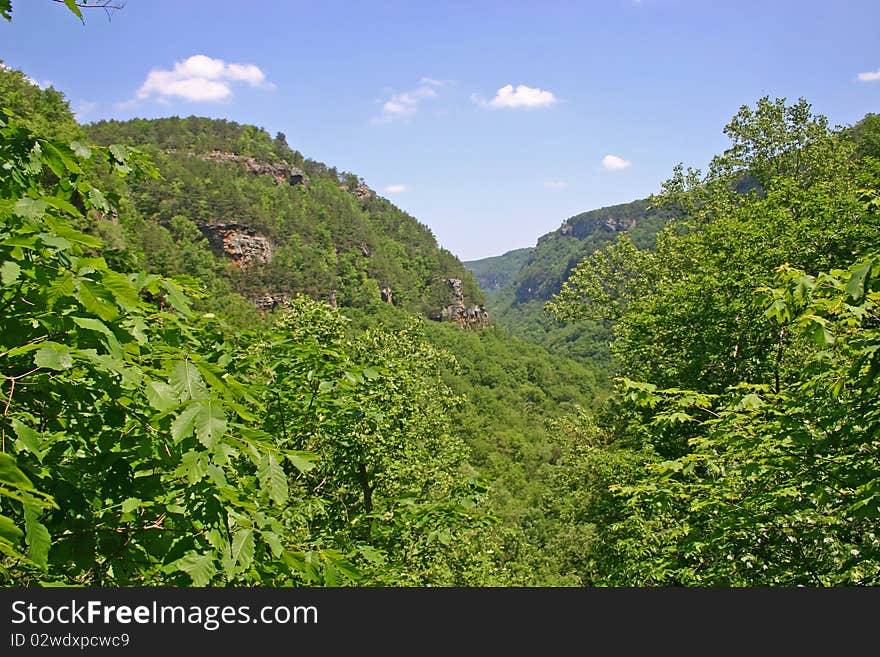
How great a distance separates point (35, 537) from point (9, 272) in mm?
1180

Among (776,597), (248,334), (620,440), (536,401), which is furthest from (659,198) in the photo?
(536,401)

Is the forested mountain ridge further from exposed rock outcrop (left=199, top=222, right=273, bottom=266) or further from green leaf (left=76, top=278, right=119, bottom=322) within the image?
exposed rock outcrop (left=199, top=222, right=273, bottom=266)

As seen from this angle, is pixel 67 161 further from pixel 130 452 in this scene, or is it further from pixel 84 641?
pixel 84 641

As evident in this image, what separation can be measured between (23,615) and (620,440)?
18506 millimetres

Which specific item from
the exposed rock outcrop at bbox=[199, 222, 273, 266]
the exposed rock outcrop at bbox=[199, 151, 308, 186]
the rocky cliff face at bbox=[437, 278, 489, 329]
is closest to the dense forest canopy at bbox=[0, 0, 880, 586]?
the exposed rock outcrop at bbox=[199, 222, 273, 266]

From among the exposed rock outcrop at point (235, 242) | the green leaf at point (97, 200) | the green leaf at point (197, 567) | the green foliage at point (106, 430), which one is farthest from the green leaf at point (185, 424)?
the exposed rock outcrop at point (235, 242)

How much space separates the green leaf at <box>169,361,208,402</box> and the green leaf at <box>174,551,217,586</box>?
83 cm

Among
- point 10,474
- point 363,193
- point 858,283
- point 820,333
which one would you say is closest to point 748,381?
point 820,333

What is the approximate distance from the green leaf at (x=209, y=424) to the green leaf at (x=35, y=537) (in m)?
0.59

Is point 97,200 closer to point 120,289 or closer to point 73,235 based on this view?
point 73,235

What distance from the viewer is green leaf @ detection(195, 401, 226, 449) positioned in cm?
218

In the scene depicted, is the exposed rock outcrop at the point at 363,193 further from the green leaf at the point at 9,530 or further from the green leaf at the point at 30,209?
the green leaf at the point at 9,530

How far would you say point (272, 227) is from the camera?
122750mm

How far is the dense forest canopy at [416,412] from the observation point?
263 centimetres
